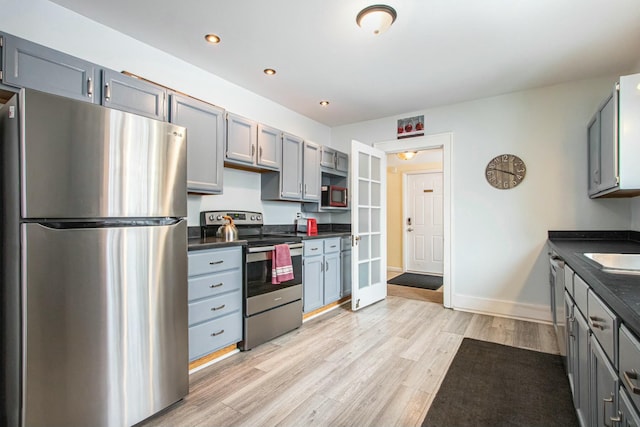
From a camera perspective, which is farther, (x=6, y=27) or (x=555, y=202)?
(x=555, y=202)

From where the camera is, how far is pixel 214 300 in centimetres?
236

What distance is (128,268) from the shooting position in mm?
1604

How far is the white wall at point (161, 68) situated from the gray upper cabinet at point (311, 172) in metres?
0.37

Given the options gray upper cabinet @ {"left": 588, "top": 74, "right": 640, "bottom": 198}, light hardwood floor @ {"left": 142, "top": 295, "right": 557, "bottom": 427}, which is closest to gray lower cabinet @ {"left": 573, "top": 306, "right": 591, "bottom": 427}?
light hardwood floor @ {"left": 142, "top": 295, "right": 557, "bottom": 427}

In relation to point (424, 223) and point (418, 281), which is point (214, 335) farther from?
point (424, 223)

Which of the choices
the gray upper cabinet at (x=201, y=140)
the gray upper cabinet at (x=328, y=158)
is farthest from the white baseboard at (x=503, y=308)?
the gray upper cabinet at (x=201, y=140)

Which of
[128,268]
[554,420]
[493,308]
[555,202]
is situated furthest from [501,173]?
[128,268]

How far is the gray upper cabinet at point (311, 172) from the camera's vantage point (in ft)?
12.3

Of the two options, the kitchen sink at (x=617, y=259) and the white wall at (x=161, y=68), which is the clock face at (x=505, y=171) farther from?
the white wall at (x=161, y=68)

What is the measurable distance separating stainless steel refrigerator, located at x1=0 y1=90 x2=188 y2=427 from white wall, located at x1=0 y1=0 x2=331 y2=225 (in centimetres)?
93

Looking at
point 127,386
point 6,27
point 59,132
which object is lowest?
point 127,386

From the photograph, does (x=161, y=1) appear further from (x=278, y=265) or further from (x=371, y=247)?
(x=371, y=247)

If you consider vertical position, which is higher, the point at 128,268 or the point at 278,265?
the point at 128,268

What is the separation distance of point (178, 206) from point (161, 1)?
134 cm
